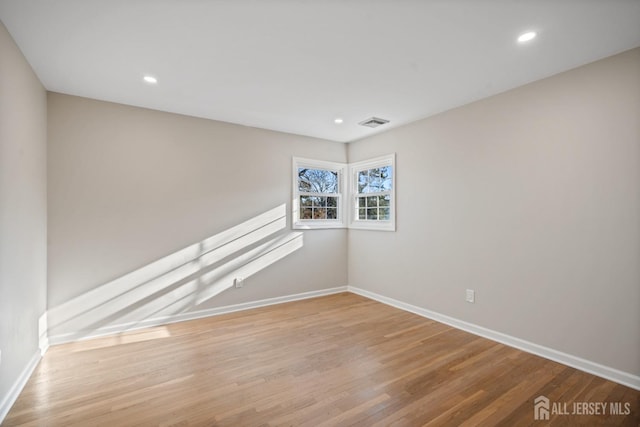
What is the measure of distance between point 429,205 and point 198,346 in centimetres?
305

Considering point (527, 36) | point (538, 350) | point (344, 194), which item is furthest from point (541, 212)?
point (344, 194)

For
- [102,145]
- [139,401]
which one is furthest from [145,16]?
[139,401]

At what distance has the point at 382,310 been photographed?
4051 millimetres

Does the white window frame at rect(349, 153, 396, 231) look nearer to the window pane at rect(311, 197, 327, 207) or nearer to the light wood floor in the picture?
the window pane at rect(311, 197, 327, 207)

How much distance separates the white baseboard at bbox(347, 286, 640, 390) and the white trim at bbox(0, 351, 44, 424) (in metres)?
3.81

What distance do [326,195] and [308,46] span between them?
2.88 meters

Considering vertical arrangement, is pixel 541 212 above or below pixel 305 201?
below

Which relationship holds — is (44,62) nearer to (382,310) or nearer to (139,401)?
(139,401)

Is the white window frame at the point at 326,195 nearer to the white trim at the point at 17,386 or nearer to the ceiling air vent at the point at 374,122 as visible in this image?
the ceiling air vent at the point at 374,122

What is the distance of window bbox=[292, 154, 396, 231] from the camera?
14.8 feet

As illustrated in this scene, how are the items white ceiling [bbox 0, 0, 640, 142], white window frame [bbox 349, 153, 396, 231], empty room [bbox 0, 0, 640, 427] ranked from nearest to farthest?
white ceiling [bbox 0, 0, 640, 142]
empty room [bbox 0, 0, 640, 427]
white window frame [bbox 349, 153, 396, 231]

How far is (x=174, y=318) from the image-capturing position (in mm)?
3627

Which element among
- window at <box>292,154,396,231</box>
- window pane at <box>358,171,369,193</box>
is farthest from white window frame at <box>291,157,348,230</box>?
window pane at <box>358,171,369,193</box>

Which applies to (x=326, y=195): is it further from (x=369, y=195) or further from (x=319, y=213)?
(x=369, y=195)
